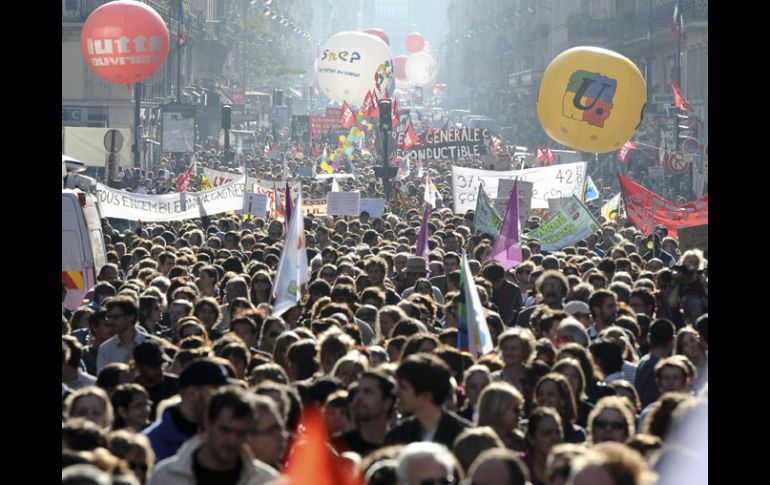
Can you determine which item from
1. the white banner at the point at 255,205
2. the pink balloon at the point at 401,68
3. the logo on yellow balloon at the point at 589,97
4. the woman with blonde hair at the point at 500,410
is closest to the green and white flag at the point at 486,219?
the logo on yellow balloon at the point at 589,97

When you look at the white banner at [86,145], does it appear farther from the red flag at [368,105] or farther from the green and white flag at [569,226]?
the green and white flag at [569,226]

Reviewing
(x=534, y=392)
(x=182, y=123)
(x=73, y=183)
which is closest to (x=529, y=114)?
(x=182, y=123)

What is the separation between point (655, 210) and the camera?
19000mm

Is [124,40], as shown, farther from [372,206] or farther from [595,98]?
[595,98]

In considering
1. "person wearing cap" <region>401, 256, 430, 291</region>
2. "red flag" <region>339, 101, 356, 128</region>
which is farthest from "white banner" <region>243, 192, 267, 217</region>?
"red flag" <region>339, 101, 356, 128</region>

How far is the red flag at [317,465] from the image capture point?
19.9 feet

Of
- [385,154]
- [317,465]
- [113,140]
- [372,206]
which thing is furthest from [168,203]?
[317,465]

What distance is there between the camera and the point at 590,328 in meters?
11.5

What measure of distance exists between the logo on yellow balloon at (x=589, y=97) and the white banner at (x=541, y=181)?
167cm

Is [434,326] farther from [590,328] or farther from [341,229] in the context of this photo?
[341,229]

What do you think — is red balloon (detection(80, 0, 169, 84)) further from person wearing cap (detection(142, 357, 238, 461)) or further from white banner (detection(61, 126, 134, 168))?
person wearing cap (detection(142, 357, 238, 461))
